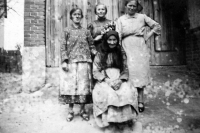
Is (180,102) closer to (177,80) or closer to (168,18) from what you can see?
(177,80)

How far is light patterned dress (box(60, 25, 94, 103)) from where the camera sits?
3279 millimetres

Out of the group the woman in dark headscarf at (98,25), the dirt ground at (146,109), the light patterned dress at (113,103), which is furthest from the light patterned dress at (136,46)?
the dirt ground at (146,109)

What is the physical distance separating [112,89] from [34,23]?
3.14m

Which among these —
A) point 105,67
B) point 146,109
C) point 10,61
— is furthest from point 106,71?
point 10,61

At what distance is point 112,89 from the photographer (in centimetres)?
284

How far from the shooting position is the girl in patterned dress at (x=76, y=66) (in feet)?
10.8

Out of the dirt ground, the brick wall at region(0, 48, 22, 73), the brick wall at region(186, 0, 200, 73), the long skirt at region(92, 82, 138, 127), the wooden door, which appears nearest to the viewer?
the long skirt at region(92, 82, 138, 127)

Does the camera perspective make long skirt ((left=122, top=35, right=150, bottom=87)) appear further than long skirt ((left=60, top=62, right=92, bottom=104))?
Yes

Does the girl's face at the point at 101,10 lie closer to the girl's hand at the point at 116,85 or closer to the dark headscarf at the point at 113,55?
the dark headscarf at the point at 113,55

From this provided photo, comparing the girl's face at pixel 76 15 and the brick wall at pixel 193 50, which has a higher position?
the girl's face at pixel 76 15

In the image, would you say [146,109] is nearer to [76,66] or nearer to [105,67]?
[105,67]

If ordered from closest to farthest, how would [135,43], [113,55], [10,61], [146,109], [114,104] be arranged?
[114,104], [113,55], [135,43], [146,109], [10,61]

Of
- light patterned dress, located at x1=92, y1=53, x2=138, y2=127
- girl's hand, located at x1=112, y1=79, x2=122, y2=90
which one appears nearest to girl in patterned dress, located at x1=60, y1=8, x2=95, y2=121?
light patterned dress, located at x1=92, y1=53, x2=138, y2=127

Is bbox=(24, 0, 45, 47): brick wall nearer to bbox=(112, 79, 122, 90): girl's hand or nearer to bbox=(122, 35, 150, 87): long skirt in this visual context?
bbox=(122, 35, 150, 87): long skirt
